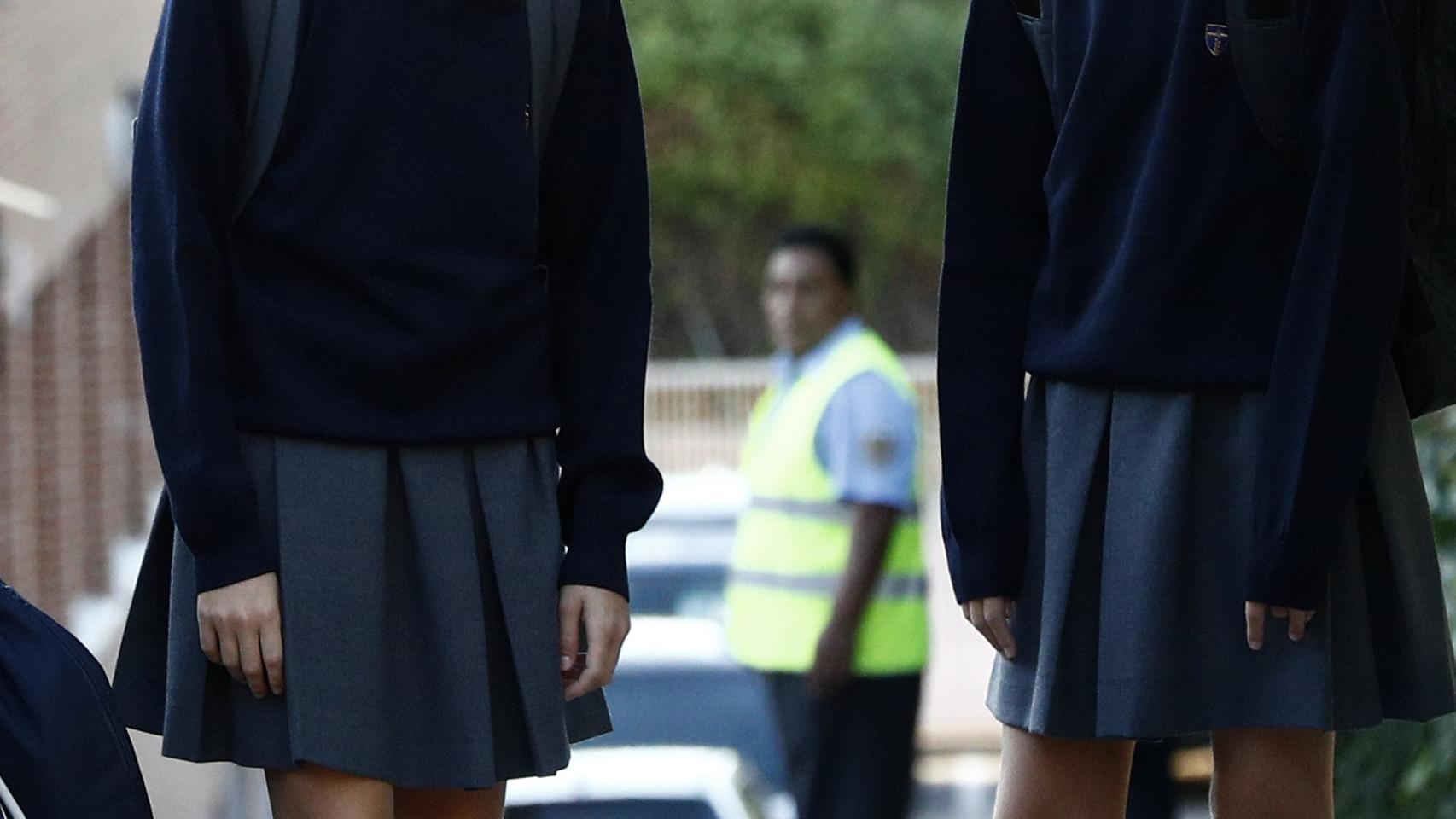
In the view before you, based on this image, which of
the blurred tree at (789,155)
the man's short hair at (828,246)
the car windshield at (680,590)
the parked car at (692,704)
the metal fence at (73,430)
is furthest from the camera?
the blurred tree at (789,155)

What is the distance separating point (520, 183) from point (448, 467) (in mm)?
318

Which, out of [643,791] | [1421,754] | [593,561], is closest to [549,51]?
[593,561]

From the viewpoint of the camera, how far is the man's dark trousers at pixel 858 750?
5859 millimetres

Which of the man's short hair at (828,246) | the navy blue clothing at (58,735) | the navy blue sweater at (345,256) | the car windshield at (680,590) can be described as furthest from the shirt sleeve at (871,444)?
the navy blue clothing at (58,735)

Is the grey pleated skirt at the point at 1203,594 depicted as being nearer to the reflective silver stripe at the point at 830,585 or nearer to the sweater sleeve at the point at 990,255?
the sweater sleeve at the point at 990,255

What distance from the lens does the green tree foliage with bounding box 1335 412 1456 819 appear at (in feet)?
14.4

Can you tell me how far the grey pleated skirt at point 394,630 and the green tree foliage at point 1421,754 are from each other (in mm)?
2596

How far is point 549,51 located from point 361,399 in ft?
1.50

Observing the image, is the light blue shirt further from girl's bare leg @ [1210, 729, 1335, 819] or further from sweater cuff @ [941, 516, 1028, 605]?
girl's bare leg @ [1210, 729, 1335, 819]

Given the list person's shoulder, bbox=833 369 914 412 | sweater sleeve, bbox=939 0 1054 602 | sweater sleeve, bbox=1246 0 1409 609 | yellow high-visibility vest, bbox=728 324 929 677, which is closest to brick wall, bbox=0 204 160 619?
yellow high-visibility vest, bbox=728 324 929 677

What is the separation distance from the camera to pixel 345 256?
7.34 feet

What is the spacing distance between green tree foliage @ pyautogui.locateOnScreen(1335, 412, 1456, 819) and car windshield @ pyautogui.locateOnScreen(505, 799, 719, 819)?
184 cm

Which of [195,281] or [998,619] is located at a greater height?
[195,281]

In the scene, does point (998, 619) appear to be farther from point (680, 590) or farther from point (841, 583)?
point (680, 590)
